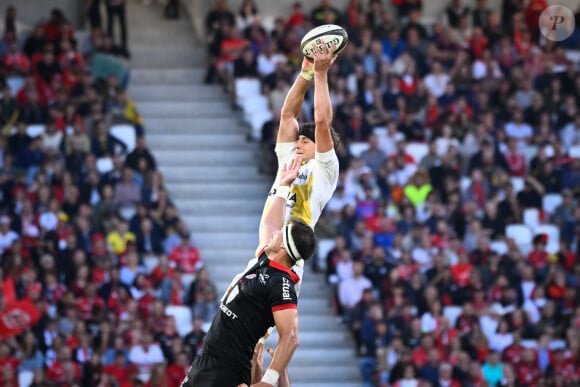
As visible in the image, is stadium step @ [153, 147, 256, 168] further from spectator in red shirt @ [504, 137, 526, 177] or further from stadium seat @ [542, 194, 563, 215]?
stadium seat @ [542, 194, 563, 215]

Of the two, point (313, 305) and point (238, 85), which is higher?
point (238, 85)

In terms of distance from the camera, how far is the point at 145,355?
54.7 feet

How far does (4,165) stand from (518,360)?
726cm

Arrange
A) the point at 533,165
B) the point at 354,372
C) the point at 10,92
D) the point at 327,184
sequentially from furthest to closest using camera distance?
the point at 533,165, the point at 10,92, the point at 354,372, the point at 327,184

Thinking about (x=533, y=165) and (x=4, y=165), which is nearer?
(x=4, y=165)

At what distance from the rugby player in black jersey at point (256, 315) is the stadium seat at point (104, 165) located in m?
9.45

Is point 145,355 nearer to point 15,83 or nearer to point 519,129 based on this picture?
point 15,83

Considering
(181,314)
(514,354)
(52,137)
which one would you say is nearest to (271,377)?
(181,314)

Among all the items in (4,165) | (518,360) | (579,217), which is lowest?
(518,360)

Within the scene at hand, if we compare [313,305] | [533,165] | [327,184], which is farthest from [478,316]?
[327,184]

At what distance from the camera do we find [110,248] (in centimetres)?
1783

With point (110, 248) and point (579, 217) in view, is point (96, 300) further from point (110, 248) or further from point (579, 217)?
point (579, 217)

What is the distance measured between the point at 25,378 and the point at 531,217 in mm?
8046

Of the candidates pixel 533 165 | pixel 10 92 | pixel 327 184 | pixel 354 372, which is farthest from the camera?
pixel 533 165
